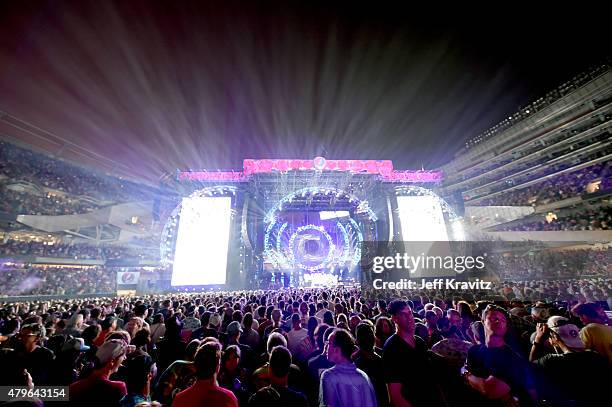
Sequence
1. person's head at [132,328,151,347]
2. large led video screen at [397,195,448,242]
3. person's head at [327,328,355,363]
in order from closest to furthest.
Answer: person's head at [327,328,355,363]
person's head at [132,328,151,347]
large led video screen at [397,195,448,242]

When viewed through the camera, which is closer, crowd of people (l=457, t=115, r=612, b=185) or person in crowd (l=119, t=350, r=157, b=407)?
person in crowd (l=119, t=350, r=157, b=407)

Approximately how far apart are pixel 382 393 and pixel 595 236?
36019mm

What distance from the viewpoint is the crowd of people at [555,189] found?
27.0 meters

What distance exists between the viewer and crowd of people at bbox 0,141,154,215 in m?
28.4

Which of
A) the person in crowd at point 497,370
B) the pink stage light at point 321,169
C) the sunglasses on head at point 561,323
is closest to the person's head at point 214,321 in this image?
the person in crowd at point 497,370

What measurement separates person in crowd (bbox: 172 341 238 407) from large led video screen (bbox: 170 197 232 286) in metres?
23.1

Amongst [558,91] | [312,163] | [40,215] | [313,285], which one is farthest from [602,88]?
[40,215]

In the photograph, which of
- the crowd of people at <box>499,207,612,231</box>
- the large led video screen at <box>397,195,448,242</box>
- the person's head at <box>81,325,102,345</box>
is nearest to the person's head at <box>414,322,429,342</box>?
the person's head at <box>81,325,102,345</box>

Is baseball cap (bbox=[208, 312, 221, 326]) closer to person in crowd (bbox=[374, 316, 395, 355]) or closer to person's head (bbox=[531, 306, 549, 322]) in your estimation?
person in crowd (bbox=[374, 316, 395, 355])

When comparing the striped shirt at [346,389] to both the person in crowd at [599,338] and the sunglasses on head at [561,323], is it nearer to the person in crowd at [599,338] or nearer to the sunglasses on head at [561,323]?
the sunglasses on head at [561,323]

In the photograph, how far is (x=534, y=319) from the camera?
243 inches

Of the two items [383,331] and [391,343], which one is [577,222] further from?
[391,343]

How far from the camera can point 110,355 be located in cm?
280

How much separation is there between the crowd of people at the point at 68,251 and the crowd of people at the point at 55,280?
155cm
